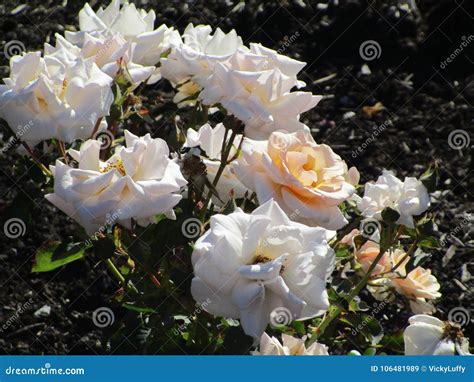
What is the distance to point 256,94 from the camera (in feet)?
5.34

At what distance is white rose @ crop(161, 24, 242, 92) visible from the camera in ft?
5.77

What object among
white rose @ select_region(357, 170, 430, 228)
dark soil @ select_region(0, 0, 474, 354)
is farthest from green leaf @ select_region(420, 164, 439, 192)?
dark soil @ select_region(0, 0, 474, 354)

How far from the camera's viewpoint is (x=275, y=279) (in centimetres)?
139

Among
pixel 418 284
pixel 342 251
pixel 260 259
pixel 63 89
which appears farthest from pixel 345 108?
pixel 260 259

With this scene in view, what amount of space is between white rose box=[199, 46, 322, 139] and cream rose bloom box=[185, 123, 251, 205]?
0.43ft

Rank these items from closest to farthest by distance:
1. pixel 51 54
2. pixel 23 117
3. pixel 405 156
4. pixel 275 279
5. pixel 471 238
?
pixel 275 279, pixel 23 117, pixel 51 54, pixel 471 238, pixel 405 156

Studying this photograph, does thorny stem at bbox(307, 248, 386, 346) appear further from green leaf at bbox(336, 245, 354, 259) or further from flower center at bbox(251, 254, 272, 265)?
flower center at bbox(251, 254, 272, 265)

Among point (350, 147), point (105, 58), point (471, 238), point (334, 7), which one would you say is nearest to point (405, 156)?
point (350, 147)

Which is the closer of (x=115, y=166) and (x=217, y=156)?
(x=115, y=166)

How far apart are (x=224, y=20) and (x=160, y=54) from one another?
6.17 feet

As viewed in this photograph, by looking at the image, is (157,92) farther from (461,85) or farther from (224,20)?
(461,85)

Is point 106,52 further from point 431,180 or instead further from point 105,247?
point 431,180

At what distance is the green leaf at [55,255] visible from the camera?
1.65 metres

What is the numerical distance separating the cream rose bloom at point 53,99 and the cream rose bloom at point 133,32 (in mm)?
220
